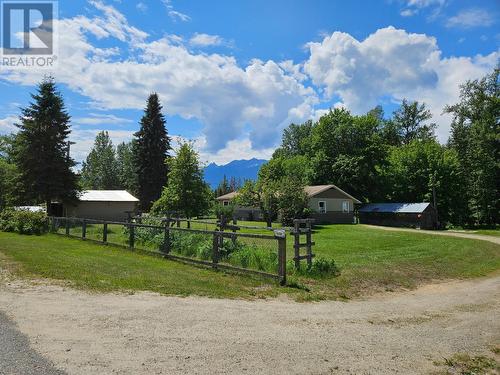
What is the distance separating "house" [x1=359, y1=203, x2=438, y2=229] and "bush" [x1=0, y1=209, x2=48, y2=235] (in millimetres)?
34567

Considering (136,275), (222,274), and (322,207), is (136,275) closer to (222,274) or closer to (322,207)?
Result: (222,274)

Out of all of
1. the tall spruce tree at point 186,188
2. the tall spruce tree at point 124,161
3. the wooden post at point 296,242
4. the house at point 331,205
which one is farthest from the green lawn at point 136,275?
the tall spruce tree at point 124,161

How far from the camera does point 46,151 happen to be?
3741 centimetres

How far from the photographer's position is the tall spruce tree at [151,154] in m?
57.2

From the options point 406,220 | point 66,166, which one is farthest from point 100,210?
point 406,220

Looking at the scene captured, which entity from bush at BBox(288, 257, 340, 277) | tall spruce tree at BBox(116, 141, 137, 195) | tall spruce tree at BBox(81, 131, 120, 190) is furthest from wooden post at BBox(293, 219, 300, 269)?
tall spruce tree at BBox(81, 131, 120, 190)

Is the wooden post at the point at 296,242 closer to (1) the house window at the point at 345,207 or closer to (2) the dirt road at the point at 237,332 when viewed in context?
(2) the dirt road at the point at 237,332

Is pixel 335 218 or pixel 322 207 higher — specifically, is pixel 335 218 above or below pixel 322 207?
below

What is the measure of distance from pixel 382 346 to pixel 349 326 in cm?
101

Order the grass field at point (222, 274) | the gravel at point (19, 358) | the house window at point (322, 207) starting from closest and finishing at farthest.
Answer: the gravel at point (19, 358)
the grass field at point (222, 274)
the house window at point (322, 207)

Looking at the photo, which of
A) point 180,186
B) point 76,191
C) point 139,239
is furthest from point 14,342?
point 76,191

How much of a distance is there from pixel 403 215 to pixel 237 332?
4161cm

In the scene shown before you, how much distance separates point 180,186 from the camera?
26.5 metres

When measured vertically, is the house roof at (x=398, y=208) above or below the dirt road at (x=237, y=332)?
above
